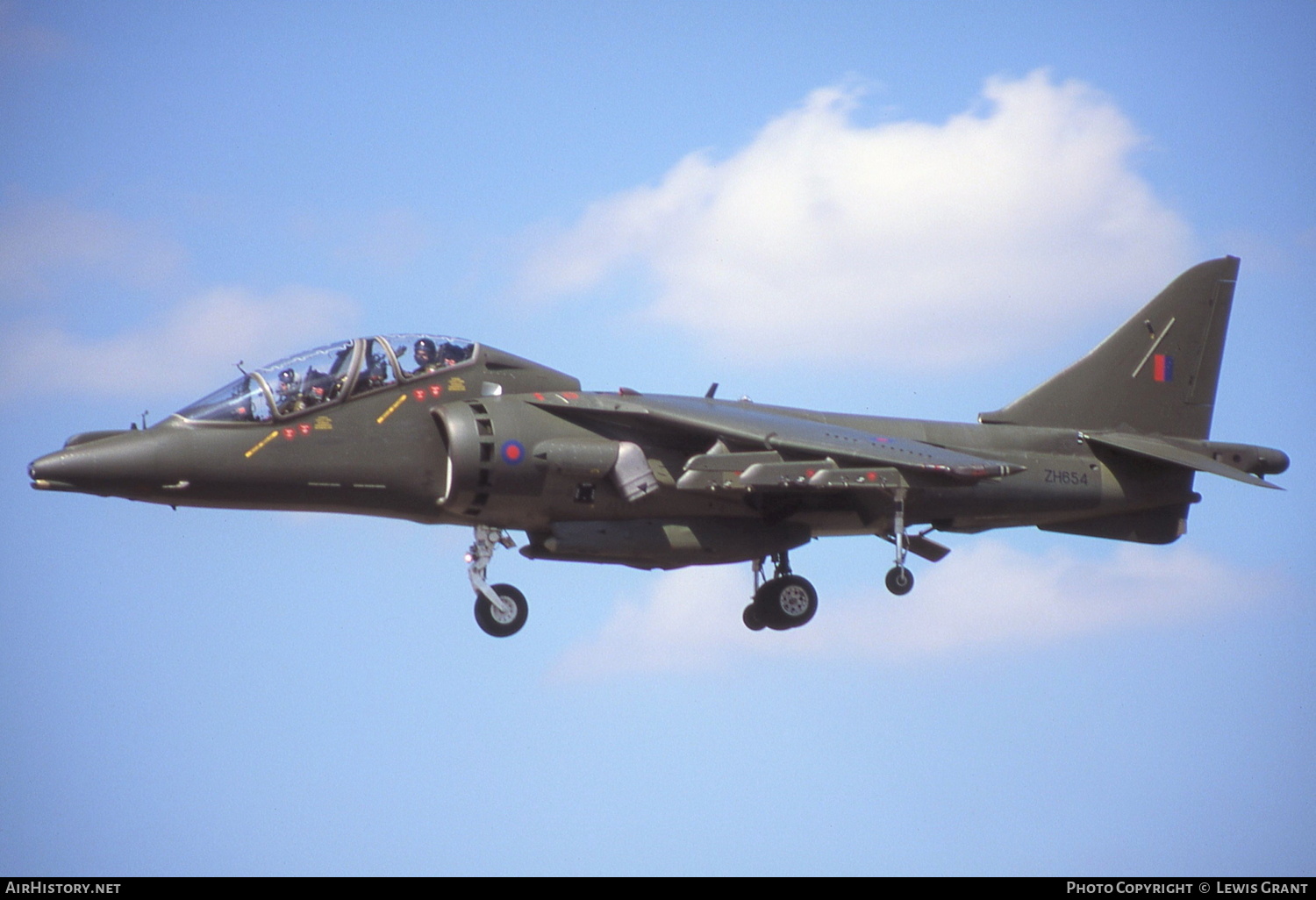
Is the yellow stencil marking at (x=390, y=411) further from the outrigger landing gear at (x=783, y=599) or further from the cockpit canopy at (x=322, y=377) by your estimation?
the outrigger landing gear at (x=783, y=599)

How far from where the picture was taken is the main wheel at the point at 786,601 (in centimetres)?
2123

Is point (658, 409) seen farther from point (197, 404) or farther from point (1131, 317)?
point (1131, 317)

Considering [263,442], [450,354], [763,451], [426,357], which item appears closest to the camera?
[263,442]

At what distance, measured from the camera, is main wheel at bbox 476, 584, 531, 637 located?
19.8 m

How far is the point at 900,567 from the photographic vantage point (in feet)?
66.0

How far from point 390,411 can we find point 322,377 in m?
0.86

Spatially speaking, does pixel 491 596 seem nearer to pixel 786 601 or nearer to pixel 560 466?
pixel 560 466

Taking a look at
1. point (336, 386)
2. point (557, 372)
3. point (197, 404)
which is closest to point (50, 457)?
point (197, 404)

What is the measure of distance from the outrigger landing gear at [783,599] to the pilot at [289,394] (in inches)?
242

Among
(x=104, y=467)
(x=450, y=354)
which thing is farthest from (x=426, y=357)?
(x=104, y=467)

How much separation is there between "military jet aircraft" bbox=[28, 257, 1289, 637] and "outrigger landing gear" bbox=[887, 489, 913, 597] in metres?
0.03

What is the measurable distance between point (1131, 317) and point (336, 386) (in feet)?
40.8

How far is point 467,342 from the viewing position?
65.5 ft

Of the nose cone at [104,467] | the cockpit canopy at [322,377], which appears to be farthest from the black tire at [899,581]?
the nose cone at [104,467]
